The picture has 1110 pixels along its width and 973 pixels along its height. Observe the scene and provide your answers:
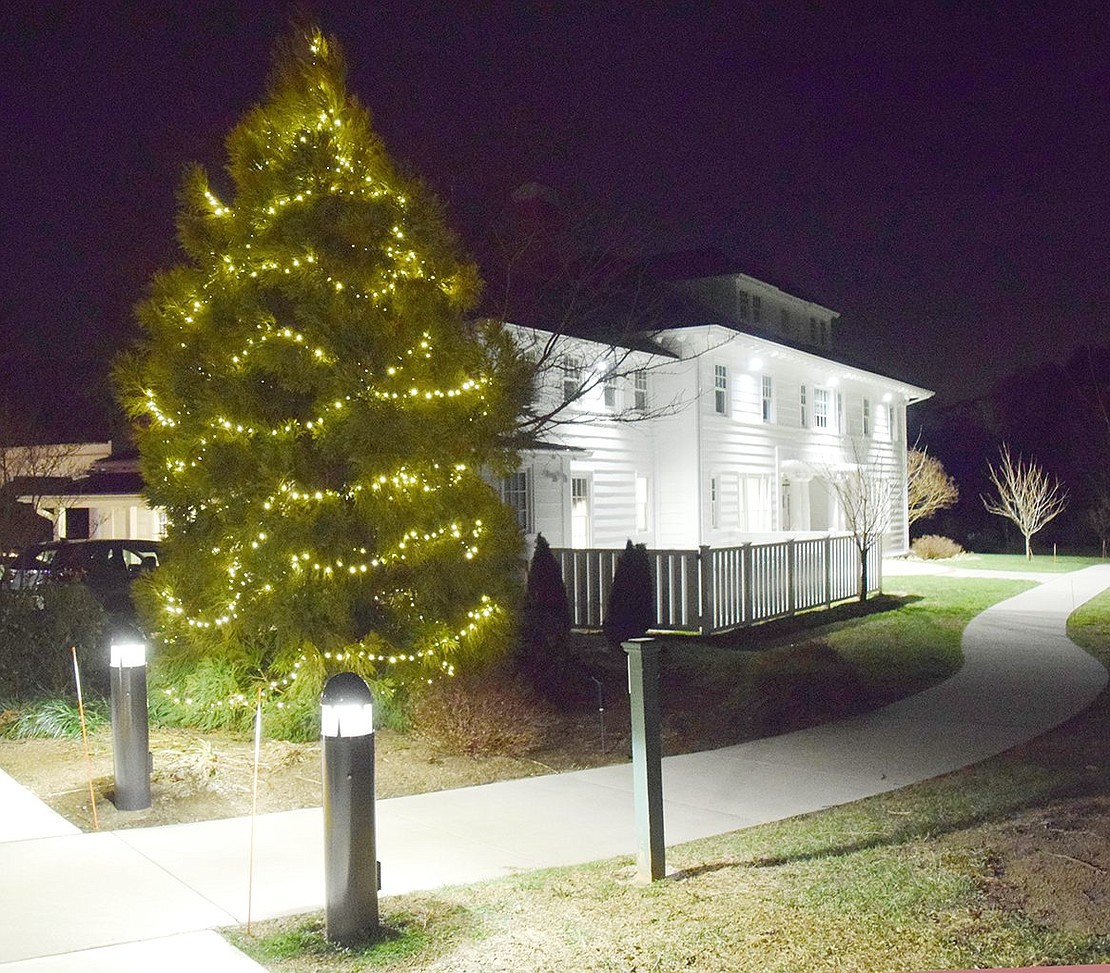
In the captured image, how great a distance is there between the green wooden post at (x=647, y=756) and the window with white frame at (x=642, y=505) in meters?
21.2

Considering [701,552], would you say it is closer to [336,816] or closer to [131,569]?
[131,569]

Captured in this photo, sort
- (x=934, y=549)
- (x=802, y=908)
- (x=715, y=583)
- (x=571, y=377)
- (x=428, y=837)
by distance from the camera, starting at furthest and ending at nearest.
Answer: (x=934, y=549) → (x=571, y=377) → (x=715, y=583) → (x=428, y=837) → (x=802, y=908)

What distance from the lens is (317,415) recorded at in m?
10.1

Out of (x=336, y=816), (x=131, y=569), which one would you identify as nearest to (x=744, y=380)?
(x=131, y=569)

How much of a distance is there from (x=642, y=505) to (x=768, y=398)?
18.9 feet

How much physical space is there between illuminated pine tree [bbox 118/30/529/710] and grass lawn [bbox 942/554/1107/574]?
1029 inches

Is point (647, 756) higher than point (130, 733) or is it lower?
higher

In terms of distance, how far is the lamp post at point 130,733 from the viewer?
24.7 feet

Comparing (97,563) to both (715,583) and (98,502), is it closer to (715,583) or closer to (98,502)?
(715,583)

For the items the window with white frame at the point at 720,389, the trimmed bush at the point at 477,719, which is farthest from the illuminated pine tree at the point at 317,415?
the window with white frame at the point at 720,389

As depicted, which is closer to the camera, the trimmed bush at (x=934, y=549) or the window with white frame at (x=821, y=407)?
the window with white frame at (x=821, y=407)

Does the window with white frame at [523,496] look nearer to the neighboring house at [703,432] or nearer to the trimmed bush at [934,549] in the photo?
the neighboring house at [703,432]

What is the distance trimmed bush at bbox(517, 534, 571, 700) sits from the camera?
11789 mm

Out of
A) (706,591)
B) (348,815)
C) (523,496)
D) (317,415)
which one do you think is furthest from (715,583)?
(348,815)
